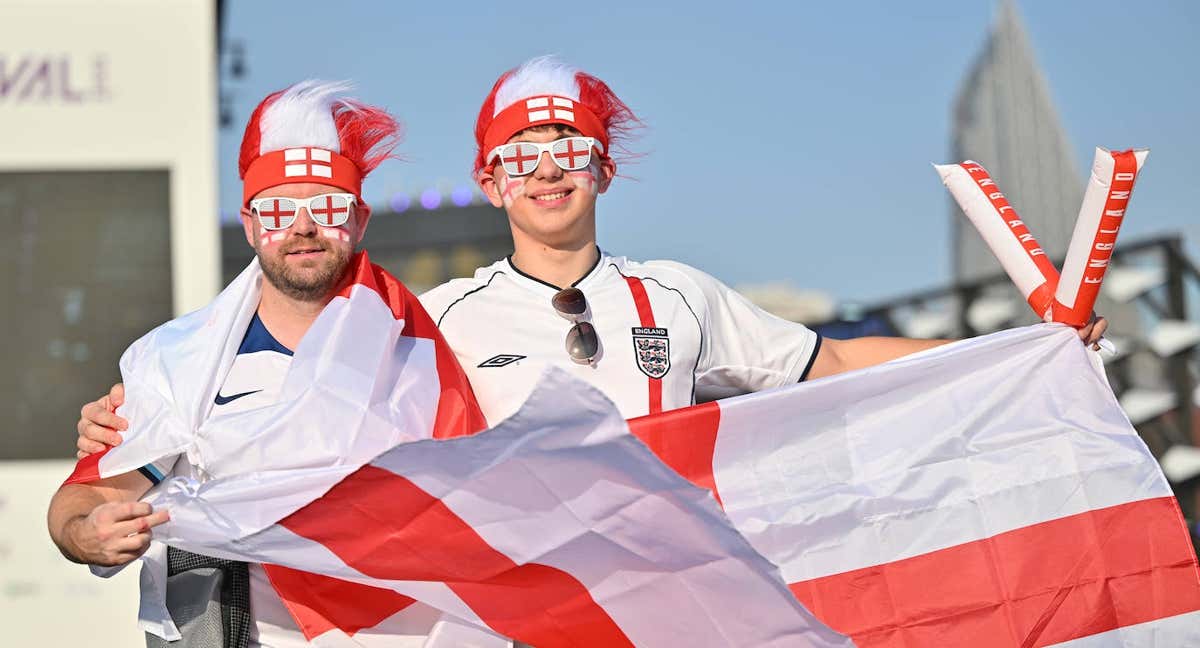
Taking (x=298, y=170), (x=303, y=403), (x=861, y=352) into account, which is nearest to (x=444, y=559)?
(x=303, y=403)

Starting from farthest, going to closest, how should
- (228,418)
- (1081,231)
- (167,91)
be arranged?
(167,91), (1081,231), (228,418)

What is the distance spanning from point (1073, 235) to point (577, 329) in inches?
43.2

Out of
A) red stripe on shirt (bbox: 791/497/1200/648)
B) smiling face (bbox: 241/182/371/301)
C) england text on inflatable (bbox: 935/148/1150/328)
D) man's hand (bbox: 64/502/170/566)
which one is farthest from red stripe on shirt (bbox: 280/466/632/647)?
england text on inflatable (bbox: 935/148/1150/328)

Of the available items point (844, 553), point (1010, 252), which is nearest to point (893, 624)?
point (844, 553)

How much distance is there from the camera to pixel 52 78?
622cm

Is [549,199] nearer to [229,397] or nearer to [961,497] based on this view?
[229,397]

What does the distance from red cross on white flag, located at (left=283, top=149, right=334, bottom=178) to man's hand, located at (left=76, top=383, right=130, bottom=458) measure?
0.58m

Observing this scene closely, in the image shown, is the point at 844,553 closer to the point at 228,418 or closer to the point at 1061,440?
the point at 1061,440

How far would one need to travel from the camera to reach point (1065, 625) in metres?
2.88

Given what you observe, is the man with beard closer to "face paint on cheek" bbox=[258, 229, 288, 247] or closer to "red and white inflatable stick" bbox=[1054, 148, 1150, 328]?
"face paint on cheek" bbox=[258, 229, 288, 247]

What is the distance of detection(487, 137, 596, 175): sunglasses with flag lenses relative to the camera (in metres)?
3.04

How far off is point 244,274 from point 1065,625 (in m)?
1.88

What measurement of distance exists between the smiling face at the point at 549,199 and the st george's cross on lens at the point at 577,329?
147 millimetres

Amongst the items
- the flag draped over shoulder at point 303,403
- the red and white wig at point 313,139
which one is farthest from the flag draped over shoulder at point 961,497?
the red and white wig at point 313,139
